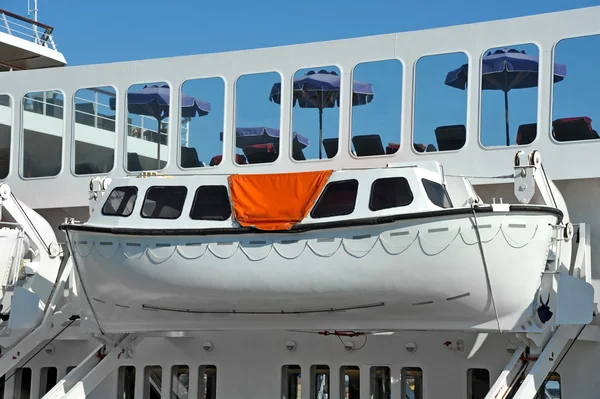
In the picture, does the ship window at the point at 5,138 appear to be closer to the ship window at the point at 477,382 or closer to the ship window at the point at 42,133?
the ship window at the point at 42,133

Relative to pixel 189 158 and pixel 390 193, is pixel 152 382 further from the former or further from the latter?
pixel 390 193

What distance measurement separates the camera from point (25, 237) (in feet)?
48.3

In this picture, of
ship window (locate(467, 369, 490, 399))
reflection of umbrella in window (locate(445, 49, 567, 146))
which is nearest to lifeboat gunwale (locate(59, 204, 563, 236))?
reflection of umbrella in window (locate(445, 49, 567, 146))

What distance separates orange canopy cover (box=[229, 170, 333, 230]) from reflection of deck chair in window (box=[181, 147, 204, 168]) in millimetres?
2717

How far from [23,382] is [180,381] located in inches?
118

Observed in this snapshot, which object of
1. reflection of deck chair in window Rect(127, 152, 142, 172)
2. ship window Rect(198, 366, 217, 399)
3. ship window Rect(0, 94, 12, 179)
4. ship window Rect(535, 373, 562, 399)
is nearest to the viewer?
ship window Rect(535, 373, 562, 399)

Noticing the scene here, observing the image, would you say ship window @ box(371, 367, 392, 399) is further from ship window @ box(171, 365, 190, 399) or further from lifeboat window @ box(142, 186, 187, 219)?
lifeboat window @ box(142, 186, 187, 219)

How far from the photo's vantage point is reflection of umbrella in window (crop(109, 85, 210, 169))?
48.2 ft

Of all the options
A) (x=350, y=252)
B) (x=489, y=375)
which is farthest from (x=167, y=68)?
(x=489, y=375)

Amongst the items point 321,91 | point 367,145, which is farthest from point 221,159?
point 367,145

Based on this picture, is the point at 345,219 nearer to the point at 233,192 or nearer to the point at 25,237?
the point at 233,192

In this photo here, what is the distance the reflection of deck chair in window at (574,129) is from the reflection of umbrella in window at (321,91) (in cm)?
244

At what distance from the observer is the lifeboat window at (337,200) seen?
37.8ft

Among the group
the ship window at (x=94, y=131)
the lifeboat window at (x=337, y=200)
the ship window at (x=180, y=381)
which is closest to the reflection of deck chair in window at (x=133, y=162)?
the ship window at (x=94, y=131)
